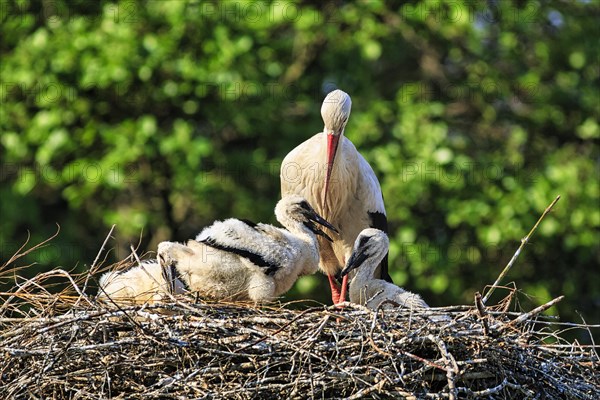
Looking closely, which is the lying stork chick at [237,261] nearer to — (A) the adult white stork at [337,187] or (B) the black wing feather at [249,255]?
(B) the black wing feather at [249,255]

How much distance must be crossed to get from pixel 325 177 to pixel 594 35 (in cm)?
442

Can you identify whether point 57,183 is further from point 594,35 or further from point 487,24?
point 594,35

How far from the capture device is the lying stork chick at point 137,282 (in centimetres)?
516

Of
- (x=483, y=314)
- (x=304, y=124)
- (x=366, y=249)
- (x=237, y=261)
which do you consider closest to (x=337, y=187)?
(x=366, y=249)

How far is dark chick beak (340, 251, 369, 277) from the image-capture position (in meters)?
5.61

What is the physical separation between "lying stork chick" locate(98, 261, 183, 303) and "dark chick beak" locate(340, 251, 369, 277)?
2.85 feet

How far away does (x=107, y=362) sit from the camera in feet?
14.4

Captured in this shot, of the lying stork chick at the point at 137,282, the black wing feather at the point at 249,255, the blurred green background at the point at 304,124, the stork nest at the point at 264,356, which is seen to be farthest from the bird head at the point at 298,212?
the blurred green background at the point at 304,124

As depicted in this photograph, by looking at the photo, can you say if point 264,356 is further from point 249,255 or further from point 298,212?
point 298,212

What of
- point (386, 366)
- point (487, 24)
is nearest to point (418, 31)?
point (487, 24)

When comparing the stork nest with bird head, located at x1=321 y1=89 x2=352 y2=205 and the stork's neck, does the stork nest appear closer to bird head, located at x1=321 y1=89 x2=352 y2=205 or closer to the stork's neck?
the stork's neck

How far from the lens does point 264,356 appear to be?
4.36 metres

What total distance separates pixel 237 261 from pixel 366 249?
82 cm

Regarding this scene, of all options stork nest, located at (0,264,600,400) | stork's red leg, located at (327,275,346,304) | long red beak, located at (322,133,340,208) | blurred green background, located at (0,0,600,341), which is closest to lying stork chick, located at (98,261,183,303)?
stork nest, located at (0,264,600,400)
